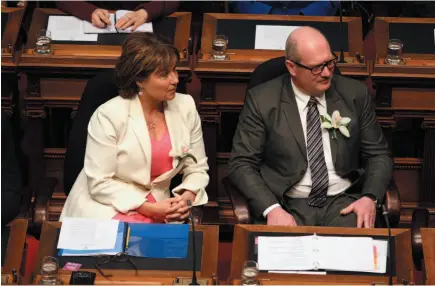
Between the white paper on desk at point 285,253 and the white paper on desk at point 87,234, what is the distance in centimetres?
54

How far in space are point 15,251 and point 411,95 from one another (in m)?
2.25

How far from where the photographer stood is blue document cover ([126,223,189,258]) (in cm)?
393

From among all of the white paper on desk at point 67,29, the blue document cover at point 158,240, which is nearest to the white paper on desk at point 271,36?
the white paper on desk at point 67,29

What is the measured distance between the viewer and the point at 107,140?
4480mm

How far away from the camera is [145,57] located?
4449 millimetres

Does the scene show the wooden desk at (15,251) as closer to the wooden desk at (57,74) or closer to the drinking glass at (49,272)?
the drinking glass at (49,272)

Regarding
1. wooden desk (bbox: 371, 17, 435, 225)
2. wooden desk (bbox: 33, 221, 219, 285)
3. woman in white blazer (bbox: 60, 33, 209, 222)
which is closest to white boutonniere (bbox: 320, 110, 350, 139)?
woman in white blazer (bbox: 60, 33, 209, 222)

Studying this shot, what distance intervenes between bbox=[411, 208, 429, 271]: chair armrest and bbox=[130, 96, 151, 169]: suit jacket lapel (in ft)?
3.67

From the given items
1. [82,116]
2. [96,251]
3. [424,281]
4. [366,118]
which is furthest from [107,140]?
[424,281]

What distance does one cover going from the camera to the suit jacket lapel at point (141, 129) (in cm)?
451

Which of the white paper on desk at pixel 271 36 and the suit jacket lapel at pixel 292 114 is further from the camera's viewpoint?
the white paper on desk at pixel 271 36

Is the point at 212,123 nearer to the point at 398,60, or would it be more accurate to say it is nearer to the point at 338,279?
the point at 398,60

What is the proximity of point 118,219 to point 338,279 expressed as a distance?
1061 millimetres

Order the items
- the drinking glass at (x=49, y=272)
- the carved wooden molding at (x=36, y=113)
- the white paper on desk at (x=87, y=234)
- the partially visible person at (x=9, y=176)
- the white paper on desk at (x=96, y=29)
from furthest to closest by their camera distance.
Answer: the white paper on desk at (x=96, y=29), the carved wooden molding at (x=36, y=113), the partially visible person at (x=9, y=176), the white paper on desk at (x=87, y=234), the drinking glass at (x=49, y=272)
